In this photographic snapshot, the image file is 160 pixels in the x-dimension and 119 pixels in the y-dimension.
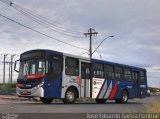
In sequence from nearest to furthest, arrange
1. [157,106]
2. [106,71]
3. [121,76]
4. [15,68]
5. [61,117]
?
[157,106], [61,117], [15,68], [106,71], [121,76]

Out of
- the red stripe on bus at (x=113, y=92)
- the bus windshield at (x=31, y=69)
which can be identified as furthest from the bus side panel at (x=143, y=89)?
the bus windshield at (x=31, y=69)

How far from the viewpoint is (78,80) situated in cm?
2447

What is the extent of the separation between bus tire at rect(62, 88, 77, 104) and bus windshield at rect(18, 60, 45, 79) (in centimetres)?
232

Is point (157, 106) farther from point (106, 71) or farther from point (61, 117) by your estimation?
point (106, 71)

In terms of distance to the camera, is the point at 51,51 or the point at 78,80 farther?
the point at 78,80

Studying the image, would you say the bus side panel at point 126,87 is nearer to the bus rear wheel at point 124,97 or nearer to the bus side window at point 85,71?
the bus rear wheel at point 124,97

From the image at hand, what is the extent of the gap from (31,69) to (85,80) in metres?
4.01

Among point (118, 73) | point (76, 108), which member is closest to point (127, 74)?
point (118, 73)

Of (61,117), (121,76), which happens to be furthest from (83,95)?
(61,117)

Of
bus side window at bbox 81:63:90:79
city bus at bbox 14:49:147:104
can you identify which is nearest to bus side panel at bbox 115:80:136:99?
city bus at bbox 14:49:147:104

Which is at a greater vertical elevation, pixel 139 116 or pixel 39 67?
pixel 39 67

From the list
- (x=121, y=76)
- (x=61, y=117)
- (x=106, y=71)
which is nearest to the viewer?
(x=61, y=117)

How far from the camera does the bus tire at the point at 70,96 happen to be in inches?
931

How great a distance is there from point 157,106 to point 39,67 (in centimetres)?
1102
